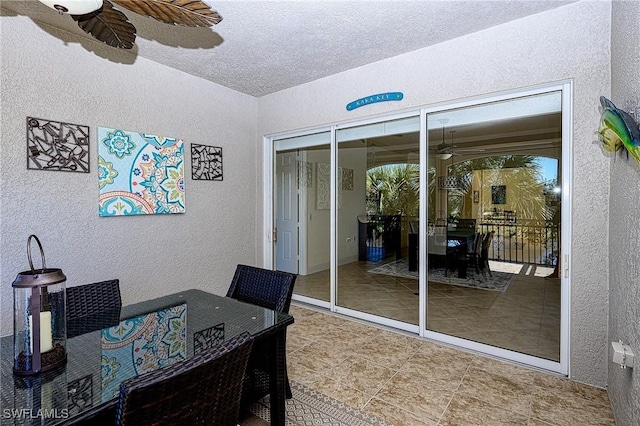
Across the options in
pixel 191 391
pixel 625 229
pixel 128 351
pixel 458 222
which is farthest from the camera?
pixel 458 222

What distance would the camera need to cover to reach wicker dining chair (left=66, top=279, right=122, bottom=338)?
64.9 inches

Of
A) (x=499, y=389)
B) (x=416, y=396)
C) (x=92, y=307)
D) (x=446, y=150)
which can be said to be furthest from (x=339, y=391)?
(x=446, y=150)

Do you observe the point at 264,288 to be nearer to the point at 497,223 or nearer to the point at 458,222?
the point at 458,222

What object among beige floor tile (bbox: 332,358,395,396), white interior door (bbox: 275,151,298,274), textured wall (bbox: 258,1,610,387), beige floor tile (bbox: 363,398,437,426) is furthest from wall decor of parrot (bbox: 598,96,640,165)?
white interior door (bbox: 275,151,298,274)

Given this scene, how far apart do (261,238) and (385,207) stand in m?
1.82

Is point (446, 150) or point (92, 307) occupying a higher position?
point (446, 150)

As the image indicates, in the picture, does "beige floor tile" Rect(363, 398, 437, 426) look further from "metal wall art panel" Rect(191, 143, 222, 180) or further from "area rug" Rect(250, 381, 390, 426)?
"metal wall art panel" Rect(191, 143, 222, 180)

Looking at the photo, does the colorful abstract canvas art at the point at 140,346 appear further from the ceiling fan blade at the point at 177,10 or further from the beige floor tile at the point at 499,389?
the beige floor tile at the point at 499,389

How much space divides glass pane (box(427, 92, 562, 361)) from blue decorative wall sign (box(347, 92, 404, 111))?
396 millimetres

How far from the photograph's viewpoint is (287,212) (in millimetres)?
4840

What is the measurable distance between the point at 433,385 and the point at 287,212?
10.3ft

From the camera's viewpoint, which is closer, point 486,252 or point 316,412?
point 316,412

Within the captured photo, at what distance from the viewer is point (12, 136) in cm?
245

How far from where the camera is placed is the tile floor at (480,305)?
8.89 feet
